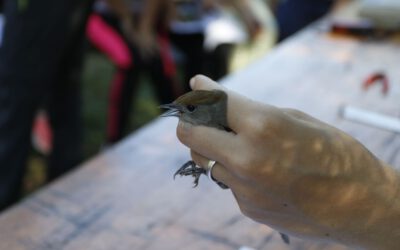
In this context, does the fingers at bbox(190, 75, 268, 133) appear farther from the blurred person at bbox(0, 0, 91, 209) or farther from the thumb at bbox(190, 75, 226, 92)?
the blurred person at bbox(0, 0, 91, 209)

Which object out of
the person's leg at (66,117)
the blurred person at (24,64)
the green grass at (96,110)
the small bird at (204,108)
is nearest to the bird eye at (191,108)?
the small bird at (204,108)

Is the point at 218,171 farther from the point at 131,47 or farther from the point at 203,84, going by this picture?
the point at 131,47

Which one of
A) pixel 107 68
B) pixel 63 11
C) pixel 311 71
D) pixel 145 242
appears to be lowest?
pixel 107 68

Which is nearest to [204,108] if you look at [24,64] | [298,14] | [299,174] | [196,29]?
[299,174]

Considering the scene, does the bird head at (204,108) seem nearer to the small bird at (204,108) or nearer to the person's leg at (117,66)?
the small bird at (204,108)

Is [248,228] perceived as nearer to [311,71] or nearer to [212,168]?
[212,168]

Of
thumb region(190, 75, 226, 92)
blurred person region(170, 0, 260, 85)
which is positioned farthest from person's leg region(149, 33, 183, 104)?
thumb region(190, 75, 226, 92)

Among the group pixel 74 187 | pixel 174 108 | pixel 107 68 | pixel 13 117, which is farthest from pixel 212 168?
pixel 107 68
